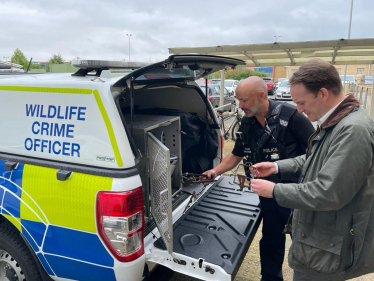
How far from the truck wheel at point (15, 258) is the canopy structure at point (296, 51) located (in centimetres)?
693

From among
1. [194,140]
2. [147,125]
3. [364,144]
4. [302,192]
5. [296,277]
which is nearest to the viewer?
[364,144]

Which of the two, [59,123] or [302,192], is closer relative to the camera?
[302,192]

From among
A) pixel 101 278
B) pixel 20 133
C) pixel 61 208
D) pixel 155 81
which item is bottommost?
pixel 101 278

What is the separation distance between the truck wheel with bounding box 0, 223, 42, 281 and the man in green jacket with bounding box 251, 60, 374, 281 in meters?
1.68

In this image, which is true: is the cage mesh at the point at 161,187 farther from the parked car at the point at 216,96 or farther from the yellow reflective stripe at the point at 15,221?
the parked car at the point at 216,96

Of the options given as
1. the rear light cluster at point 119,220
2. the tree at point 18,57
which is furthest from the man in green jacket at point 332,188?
the tree at point 18,57

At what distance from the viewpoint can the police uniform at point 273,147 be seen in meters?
2.41

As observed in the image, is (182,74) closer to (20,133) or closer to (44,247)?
(20,133)

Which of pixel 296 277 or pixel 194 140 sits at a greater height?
pixel 194 140

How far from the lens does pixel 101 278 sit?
1861 mm

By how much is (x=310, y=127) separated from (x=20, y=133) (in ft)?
7.04

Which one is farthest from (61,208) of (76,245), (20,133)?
(20,133)

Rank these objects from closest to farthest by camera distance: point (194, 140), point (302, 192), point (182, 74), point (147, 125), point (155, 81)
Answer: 1. point (302, 192)
2. point (147, 125)
3. point (155, 81)
4. point (182, 74)
5. point (194, 140)

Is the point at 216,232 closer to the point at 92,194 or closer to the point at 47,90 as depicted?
the point at 92,194
